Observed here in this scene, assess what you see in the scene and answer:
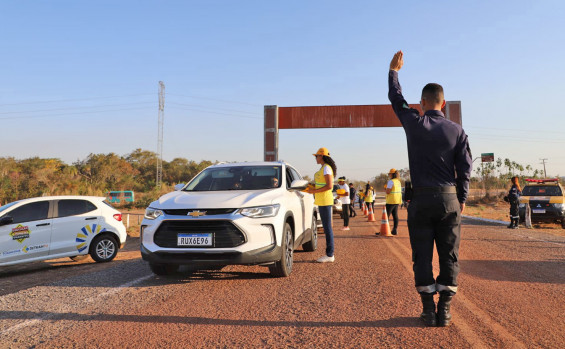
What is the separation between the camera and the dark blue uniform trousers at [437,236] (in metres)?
3.36

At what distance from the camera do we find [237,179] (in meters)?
6.26

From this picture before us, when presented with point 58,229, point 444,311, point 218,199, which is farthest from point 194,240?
point 58,229

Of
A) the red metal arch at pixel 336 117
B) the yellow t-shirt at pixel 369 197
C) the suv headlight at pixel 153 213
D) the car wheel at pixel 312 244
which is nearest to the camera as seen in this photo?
the suv headlight at pixel 153 213

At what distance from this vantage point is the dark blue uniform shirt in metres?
3.44

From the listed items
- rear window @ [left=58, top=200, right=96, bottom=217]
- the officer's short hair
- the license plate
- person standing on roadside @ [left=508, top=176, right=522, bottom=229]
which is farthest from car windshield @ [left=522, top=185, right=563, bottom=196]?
rear window @ [left=58, top=200, right=96, bottom=217]

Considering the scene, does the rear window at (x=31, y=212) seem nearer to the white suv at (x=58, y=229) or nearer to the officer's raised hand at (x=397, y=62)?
the white suv at (x=58, y=229)

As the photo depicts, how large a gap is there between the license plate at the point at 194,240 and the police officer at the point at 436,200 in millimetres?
2477

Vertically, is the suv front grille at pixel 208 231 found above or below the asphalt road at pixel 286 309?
above

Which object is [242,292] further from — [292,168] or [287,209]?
[292,168]

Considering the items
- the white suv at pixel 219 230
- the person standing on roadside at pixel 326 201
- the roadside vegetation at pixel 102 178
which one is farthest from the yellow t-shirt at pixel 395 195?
the roadside vegetation at pixel 102 178

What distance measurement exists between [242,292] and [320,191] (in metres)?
2.51

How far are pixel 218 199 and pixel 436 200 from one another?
2.80 meters

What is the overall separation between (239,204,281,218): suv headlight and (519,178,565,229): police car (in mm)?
13171

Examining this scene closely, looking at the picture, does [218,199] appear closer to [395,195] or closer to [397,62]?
[397,62]
